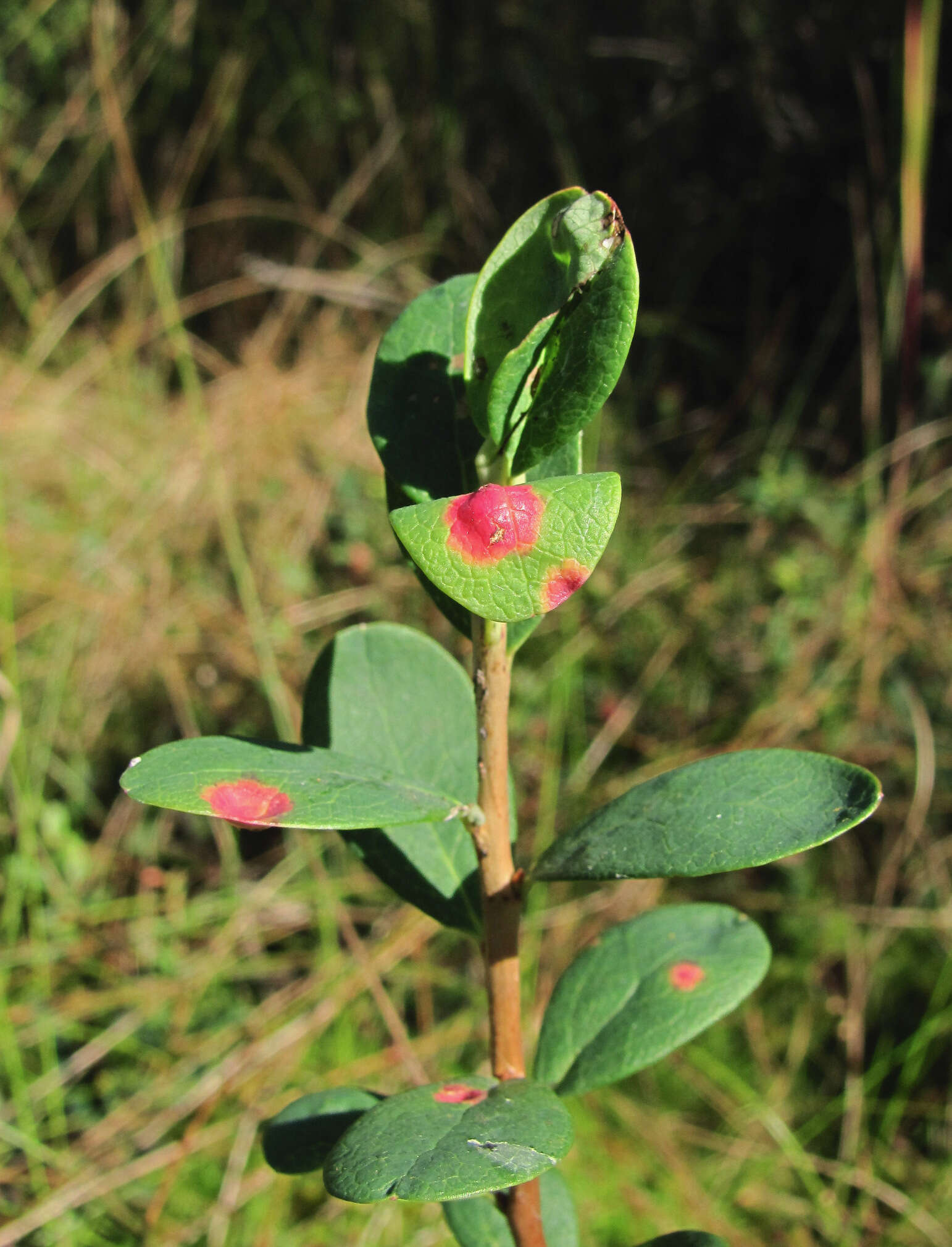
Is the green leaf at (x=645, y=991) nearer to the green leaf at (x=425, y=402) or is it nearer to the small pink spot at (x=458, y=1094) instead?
the small pink spot at (x=458, y=1094)

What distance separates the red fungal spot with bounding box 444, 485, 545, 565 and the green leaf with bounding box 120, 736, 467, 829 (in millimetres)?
114

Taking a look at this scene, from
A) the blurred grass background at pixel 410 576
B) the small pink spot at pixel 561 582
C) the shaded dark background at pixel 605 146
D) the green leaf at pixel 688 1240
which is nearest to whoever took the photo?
the small pink spot at pixel 561 582

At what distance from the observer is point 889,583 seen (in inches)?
70.7

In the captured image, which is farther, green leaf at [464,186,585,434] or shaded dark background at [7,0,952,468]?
shaded dark background at [7,0,952,468]

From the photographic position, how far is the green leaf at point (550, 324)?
1.20 feet

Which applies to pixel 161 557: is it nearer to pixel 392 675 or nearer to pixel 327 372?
pixel 327 372

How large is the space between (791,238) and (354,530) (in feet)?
4.02

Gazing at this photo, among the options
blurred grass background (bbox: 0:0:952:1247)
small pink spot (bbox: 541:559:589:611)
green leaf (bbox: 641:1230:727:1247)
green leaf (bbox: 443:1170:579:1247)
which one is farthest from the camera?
blurred grass background (bbox: 0:0:952:1247)

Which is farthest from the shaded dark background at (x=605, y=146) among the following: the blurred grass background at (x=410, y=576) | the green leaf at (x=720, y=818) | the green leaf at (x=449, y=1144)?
the green leaf at (x=449, y=1144)

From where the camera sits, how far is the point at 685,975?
1.84ft

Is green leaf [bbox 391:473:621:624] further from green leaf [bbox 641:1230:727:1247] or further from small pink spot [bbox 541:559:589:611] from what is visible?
green leaf [bbox 641:1230:727:1247]

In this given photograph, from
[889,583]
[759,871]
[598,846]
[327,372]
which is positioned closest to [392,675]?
[598,846]

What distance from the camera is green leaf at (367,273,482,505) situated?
474mm

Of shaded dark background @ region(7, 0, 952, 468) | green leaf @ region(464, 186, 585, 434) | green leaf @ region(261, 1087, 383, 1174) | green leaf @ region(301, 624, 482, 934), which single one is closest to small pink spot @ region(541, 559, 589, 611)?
green leaf @ region(464, 186, 585, 434)
